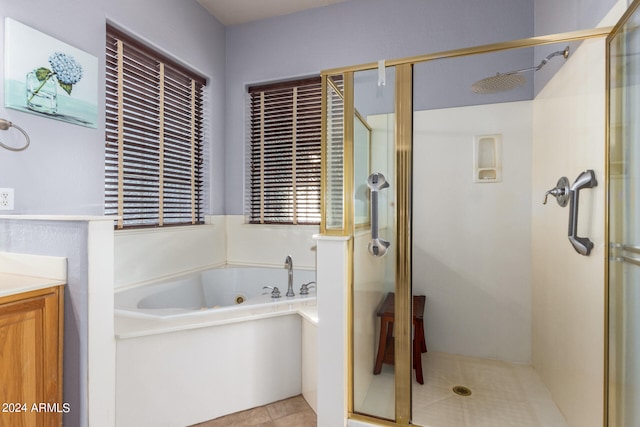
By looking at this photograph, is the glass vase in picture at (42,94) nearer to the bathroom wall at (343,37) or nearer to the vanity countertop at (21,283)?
the vanity countertop at (21,283)

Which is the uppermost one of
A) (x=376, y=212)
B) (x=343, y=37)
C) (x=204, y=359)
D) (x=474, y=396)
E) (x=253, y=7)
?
(x=253, y=7)

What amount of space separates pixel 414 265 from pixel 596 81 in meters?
1.01

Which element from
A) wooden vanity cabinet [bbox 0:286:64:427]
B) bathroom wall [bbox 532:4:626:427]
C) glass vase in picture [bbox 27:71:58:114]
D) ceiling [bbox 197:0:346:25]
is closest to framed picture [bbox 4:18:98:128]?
glass vase in picture [bbox 27:71:58:114]

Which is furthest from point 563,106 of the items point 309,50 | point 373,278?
point 309,50

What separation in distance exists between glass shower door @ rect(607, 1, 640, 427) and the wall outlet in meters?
2.43

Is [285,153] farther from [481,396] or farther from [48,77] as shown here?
[481,396]

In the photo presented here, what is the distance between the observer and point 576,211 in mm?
1365

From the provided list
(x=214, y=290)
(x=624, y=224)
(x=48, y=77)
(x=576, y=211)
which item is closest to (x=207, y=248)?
(x=214, y=290)

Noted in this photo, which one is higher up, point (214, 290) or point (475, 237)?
point (475, 237)

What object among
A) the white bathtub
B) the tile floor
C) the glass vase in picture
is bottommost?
the tile floor

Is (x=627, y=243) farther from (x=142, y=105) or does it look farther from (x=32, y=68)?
(x=142, y=105)

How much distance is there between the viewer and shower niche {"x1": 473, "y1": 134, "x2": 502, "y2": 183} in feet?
5.62

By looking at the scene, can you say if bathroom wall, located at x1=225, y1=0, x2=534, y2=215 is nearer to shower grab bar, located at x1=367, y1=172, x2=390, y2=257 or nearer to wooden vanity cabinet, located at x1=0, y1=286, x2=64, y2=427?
shower grab bar, located at x1=367, y1=172, x2=390, y2=257

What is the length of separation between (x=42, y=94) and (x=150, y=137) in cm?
79
